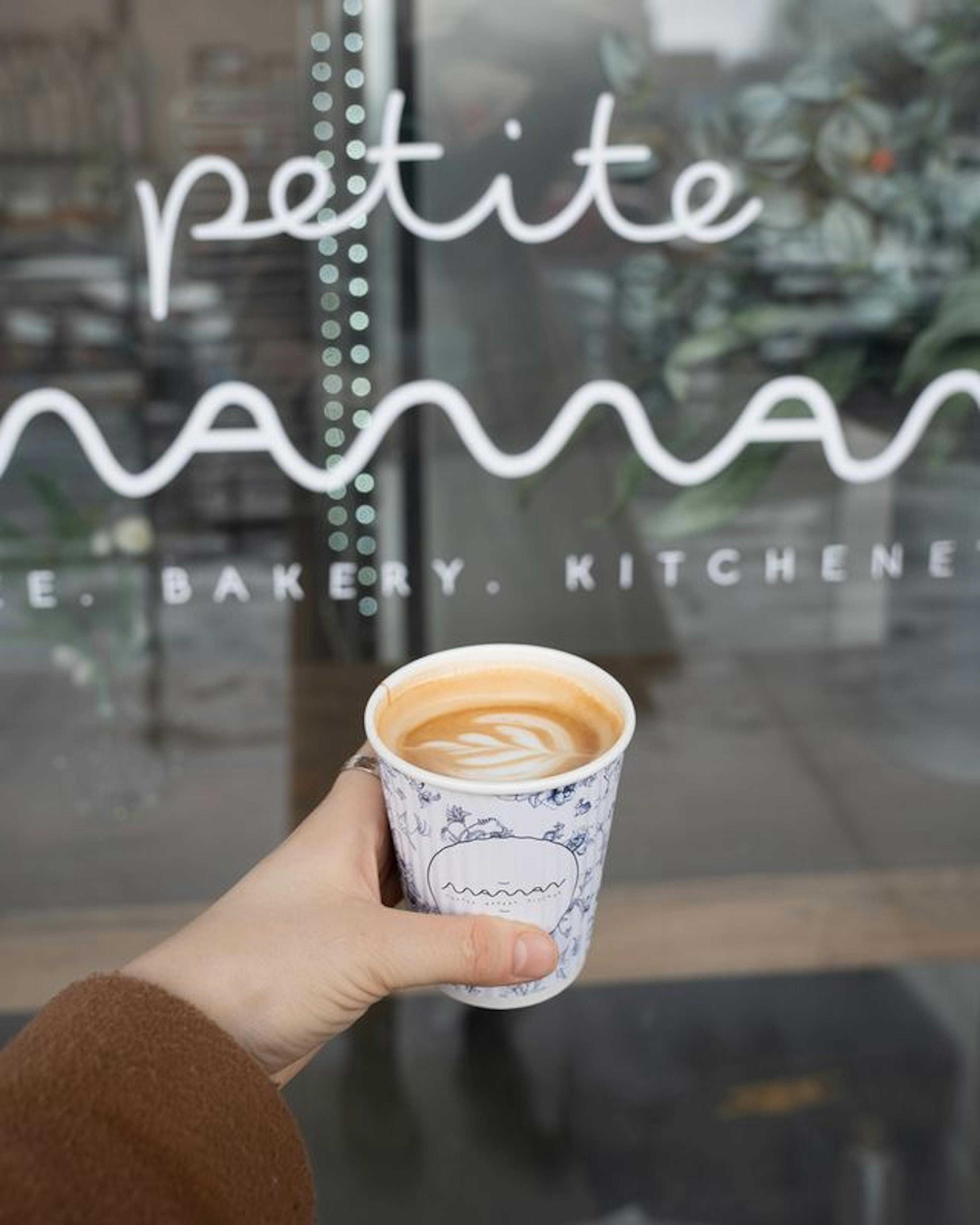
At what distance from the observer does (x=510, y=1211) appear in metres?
1.99

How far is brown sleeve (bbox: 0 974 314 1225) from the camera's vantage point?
0.73 metres

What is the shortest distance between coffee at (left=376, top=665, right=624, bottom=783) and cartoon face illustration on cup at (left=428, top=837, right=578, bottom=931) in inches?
1.8

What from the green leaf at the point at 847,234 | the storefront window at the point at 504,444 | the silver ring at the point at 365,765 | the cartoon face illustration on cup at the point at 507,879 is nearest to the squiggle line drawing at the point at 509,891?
the cartoon face illustration on cup at the point at 507,879

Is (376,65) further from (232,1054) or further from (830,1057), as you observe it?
(830,1057)

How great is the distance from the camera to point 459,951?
0.86 meters

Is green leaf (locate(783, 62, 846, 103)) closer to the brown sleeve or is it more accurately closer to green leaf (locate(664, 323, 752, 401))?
green leaf (locate(664, 323, 752, 401))

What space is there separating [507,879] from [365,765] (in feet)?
0.50

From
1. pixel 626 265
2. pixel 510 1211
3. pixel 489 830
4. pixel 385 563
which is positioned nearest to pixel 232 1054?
pixel 489 830

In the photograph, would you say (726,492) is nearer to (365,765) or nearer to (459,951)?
(365,765)

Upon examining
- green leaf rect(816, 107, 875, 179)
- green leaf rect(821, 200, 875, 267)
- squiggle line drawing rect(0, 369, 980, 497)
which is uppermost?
green leaf rect(816, 107, 875, 179)

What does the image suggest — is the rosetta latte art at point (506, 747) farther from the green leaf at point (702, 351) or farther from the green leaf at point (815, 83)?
the green leaf at point (815, 83)

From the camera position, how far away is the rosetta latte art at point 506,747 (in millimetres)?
895

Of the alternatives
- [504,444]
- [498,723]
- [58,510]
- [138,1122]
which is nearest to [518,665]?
[498,723]

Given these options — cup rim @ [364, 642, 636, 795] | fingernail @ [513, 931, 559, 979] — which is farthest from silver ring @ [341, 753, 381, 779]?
fingernail @ [513, 931, 559, 979]
